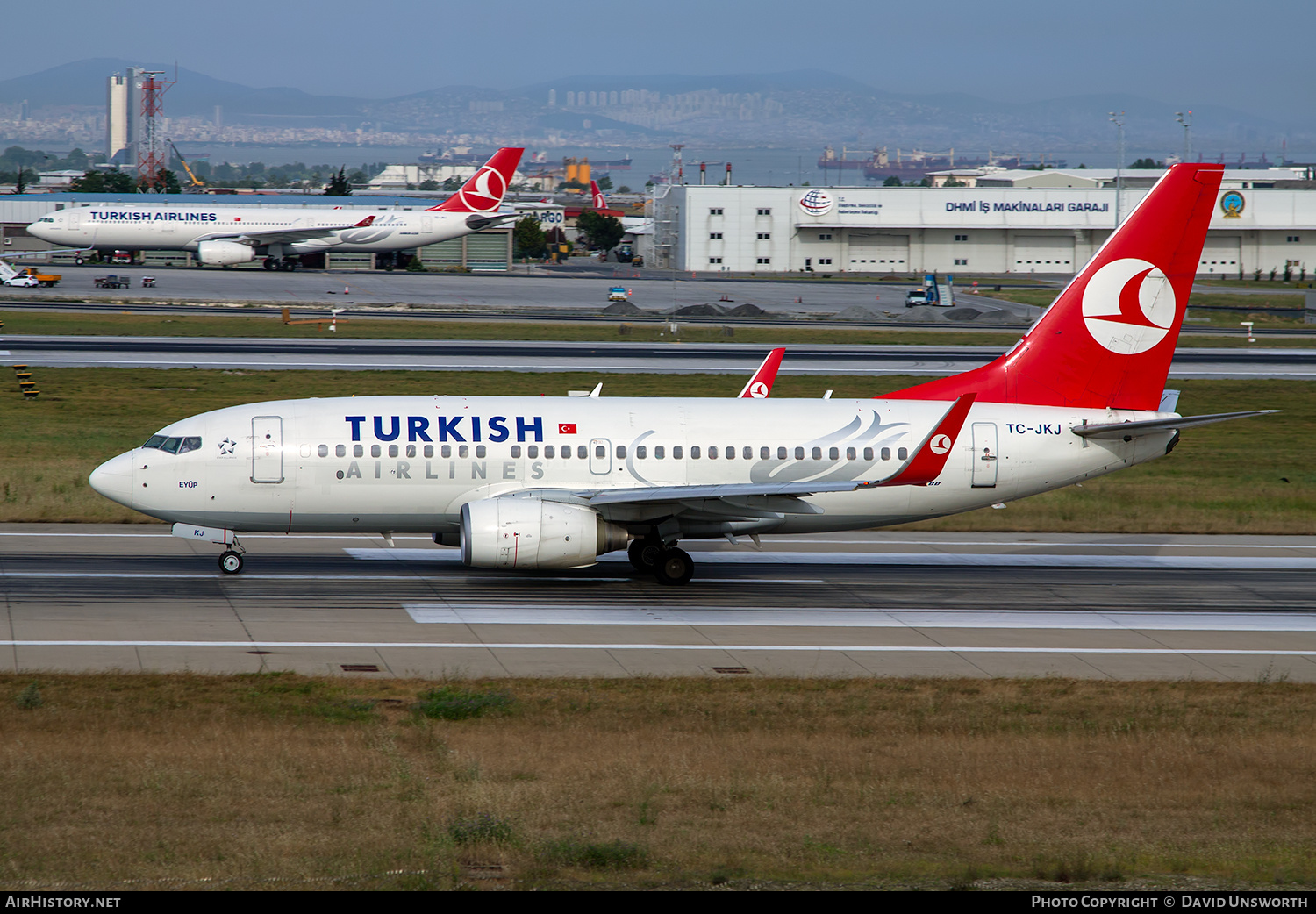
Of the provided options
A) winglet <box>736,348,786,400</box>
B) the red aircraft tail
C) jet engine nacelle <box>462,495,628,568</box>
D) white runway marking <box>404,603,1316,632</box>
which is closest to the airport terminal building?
winglet <box>736,348,786,400</box>

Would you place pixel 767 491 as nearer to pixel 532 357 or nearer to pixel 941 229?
pixel 532 357

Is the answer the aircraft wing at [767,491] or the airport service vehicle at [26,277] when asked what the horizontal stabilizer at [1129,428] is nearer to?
the aircraft wing at [767,491]

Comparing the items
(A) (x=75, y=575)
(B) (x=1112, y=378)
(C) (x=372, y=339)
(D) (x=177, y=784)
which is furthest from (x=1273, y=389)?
(D) (x=177, y=784)

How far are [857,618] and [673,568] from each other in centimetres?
481

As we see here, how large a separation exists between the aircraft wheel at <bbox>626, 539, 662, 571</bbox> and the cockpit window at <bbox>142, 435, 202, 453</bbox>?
10.3 m

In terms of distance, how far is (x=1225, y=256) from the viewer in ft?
551

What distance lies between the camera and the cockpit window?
29375 mm

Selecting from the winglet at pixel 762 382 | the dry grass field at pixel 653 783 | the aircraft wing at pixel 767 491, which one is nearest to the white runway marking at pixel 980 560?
the winglet at pixel 762 382

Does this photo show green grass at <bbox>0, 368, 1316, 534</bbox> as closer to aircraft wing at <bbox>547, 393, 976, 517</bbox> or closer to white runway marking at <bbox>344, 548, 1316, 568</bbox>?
white runway marking at <bbox>344, 548, 1316, 568</bbox>

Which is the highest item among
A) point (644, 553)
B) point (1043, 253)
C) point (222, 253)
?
point (1043, 253)

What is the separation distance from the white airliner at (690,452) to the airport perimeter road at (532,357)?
34333 millimetres

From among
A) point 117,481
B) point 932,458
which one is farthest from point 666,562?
point 117,481
